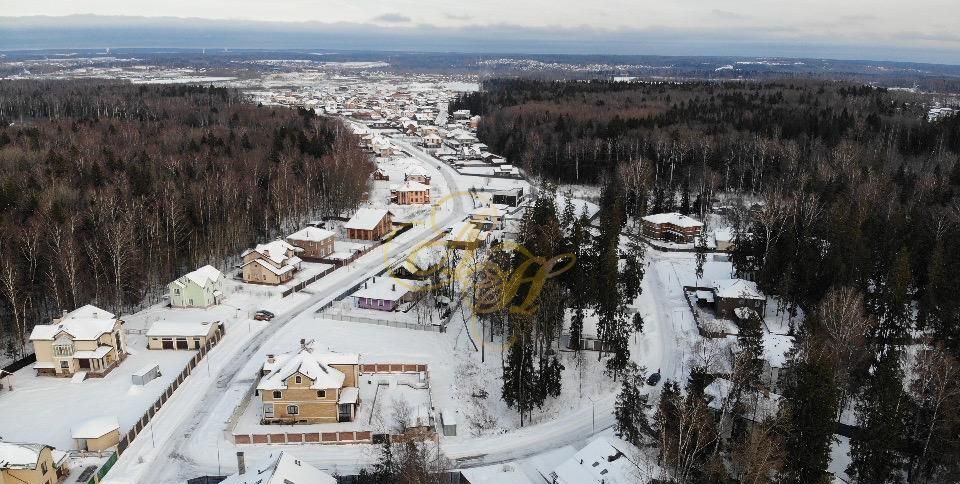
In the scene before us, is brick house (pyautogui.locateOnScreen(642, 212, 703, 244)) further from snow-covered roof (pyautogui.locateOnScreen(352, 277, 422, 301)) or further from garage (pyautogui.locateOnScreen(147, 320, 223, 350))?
garage (pyautogui.locateOnScreen(147, 320, 223, 350))

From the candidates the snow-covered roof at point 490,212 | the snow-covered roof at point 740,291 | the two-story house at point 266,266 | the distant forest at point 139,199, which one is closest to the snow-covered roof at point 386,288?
the two-story house at point 266,266

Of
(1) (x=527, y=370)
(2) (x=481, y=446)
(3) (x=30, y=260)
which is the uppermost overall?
(3) (x=30, y=260)

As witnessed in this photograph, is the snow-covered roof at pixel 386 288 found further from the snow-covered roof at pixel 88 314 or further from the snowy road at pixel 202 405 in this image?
the snow-covered roof at pixel 88 314

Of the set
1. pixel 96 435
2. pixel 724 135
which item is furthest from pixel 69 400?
pixel 724 135

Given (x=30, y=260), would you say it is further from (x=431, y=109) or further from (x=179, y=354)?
(x=431, y=109)

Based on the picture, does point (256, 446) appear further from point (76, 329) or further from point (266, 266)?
point (266, 266)

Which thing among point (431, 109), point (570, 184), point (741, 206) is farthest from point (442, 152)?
point (431, 109)
